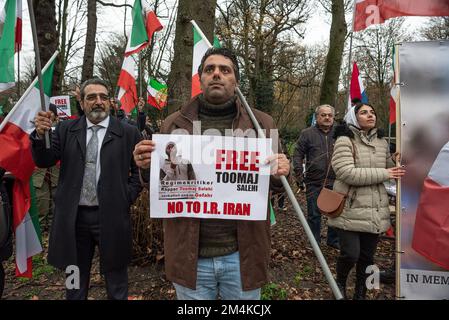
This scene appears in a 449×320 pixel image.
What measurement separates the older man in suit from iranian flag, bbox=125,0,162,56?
8.39 ft

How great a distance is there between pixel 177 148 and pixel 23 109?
1.97m

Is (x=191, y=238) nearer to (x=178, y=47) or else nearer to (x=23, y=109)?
(x=23, y=109)

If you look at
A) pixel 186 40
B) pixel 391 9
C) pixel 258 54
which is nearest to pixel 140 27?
pixel 186 40

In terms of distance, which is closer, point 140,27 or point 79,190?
point 79,190

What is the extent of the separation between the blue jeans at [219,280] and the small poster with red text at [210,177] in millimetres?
267

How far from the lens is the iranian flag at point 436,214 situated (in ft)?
8.48

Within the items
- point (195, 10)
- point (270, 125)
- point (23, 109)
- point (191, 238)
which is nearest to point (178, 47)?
point (195, 10)

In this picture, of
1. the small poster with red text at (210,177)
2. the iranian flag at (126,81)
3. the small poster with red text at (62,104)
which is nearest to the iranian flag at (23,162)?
the small poster with red text at (210,177)

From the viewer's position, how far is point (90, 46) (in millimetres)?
11242

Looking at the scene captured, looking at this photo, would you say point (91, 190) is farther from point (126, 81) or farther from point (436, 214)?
point (126, 81)

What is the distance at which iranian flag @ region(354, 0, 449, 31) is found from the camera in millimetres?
3288

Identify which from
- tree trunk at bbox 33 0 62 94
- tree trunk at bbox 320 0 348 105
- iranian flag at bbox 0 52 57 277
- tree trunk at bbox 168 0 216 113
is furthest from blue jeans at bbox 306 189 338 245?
tree trunk at bbox 320 0 348 105

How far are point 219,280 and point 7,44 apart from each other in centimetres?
276

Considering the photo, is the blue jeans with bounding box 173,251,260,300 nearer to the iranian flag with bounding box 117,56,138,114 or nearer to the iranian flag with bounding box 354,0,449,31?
the iranian flag with bounding box 354,0,449,31
